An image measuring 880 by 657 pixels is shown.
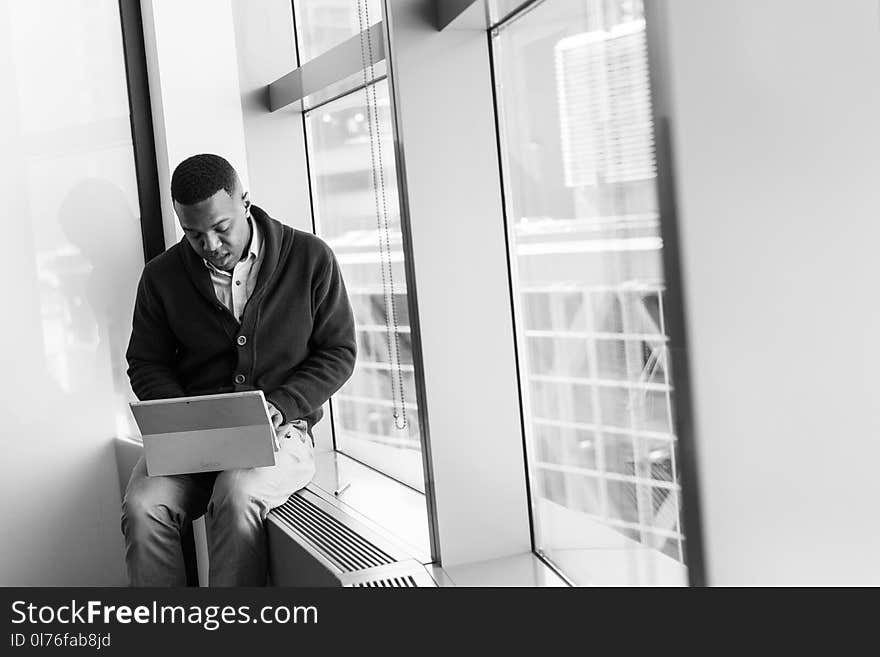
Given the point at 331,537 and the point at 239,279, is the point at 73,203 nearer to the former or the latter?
the point at 239,279

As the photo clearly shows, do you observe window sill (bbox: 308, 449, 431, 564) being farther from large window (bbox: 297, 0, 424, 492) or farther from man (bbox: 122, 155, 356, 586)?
man (bbox: 122, 155, 356, 586)

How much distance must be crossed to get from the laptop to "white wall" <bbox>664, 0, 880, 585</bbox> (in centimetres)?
125

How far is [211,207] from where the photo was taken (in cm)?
236

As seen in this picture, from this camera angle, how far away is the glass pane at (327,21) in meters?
2.83

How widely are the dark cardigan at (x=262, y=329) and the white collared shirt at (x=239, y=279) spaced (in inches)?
1.0

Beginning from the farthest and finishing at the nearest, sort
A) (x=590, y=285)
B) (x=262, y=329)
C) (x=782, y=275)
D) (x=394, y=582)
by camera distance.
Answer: (x=262, y=329) < (x=394, y=582) < (x=590, y=285) < (x=782, y=275)

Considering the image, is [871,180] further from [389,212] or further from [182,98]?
[182,98]

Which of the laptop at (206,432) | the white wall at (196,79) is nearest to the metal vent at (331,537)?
the laptop at (206,432)

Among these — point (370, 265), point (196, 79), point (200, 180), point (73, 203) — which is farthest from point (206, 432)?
point (196, 79)

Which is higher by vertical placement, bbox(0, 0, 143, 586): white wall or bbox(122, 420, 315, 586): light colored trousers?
bbox(0, 0, 143, 586): white wall

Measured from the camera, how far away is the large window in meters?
2.81

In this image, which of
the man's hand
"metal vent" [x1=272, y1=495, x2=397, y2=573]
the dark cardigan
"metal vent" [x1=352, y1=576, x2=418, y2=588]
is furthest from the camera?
the dark cardigan

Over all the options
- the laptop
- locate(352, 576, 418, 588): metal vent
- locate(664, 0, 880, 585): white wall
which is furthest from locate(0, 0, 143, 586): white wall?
locate(664, 0, 880, 585): white wall

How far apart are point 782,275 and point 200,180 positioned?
1.60 metres
